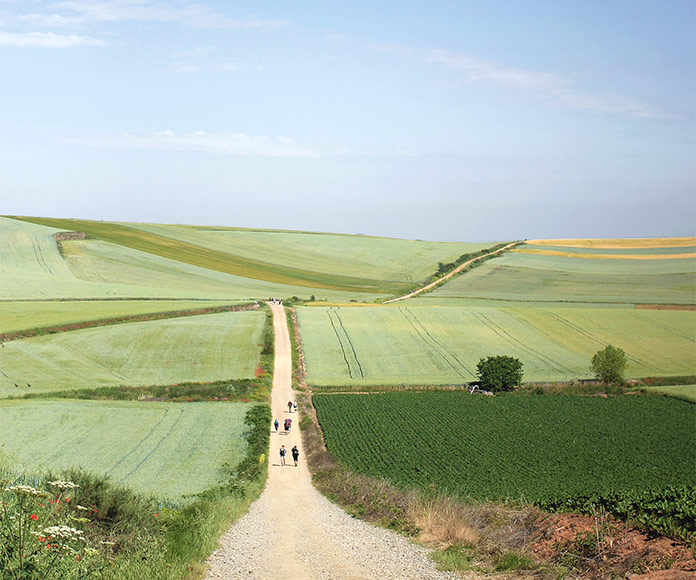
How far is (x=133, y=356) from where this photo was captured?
55625mm

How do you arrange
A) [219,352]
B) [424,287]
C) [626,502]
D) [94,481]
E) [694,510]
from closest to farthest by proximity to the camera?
[694,510] → [626,502] → [94,481] → [219,352] → [424,287]

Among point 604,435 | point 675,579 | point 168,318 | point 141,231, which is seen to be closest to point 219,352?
point 168,318

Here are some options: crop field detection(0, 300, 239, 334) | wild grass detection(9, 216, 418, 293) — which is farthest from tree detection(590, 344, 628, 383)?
wild grass detection(9, 216, 418, 293)

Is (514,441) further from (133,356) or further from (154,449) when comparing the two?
(133,356)

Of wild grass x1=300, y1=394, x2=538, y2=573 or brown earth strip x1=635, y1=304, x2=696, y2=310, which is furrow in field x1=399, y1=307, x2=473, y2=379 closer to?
wild grass x1=300, y1=394, x2=538, y2=573

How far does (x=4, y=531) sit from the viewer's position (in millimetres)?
11352

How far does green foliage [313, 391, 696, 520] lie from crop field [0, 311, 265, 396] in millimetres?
11416

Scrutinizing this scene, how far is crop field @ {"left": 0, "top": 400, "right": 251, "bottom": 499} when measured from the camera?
28.0 metres

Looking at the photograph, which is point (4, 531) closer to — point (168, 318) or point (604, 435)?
point (604, 435)

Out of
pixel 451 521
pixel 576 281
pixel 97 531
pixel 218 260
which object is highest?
pixel 576 281

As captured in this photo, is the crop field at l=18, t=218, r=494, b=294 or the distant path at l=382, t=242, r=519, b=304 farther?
the crop field at l=18, t=218, r=494, b=294

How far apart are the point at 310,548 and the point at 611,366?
44.4 meters

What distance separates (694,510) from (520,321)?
62.8 meters

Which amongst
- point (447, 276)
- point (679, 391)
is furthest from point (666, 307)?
point (447, 276)
